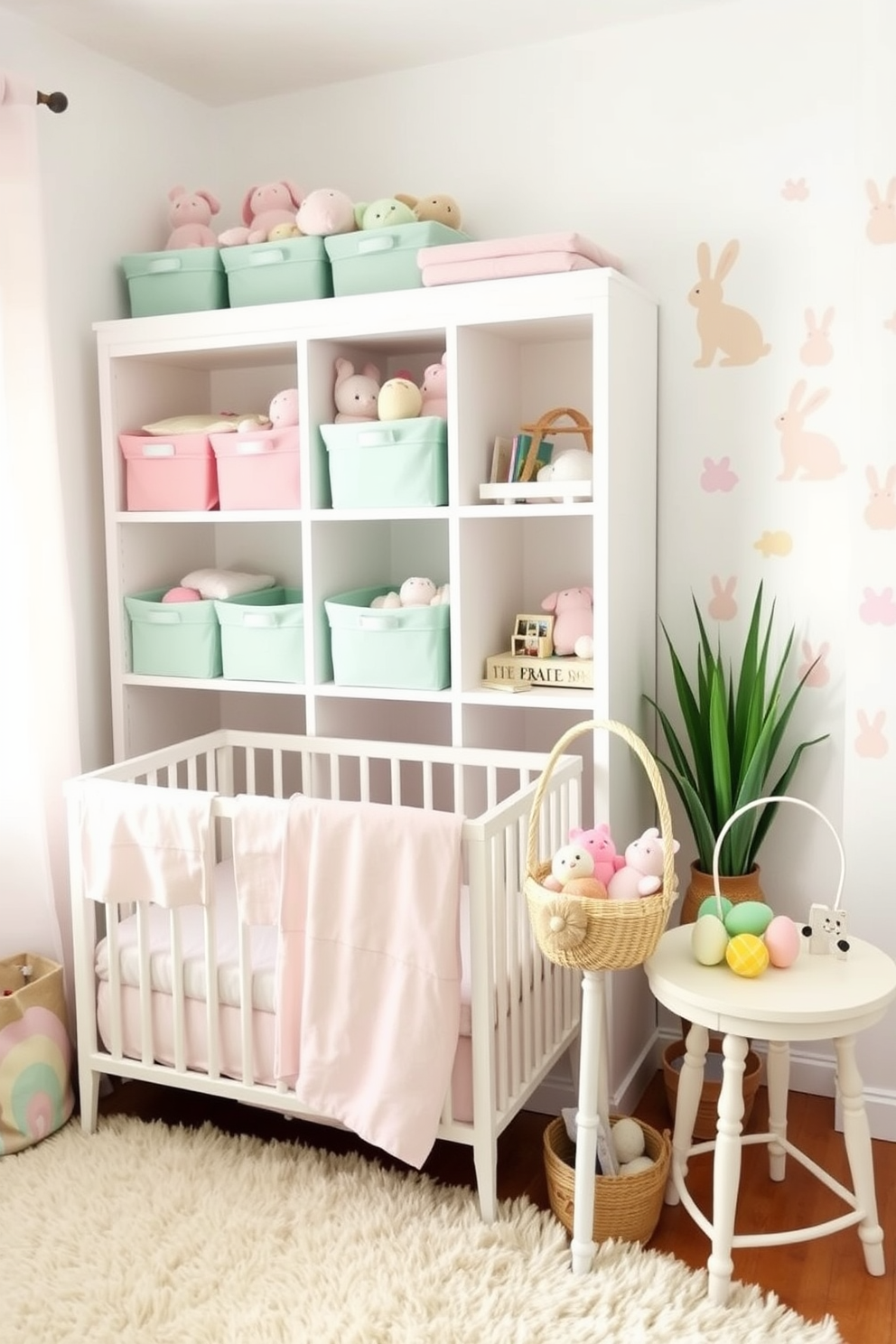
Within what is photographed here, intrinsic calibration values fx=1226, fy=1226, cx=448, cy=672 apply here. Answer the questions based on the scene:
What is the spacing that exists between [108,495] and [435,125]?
3.89ft

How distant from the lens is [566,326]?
2.58 metres

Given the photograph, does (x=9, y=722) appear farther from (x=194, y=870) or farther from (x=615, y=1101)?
(x=615, y=1101)

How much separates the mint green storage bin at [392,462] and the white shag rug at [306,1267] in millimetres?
1341

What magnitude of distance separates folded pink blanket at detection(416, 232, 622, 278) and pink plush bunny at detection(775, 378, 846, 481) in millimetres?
502

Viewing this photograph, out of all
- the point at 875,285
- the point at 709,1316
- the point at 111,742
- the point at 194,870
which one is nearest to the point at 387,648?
the point at 194,870

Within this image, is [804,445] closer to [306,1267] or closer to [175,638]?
[175,638]

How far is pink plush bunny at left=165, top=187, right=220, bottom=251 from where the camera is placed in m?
2.91

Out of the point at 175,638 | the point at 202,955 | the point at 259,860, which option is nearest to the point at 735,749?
the point at 259,860

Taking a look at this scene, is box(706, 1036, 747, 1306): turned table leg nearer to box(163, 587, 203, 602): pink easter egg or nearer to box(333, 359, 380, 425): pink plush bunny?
box(333, 359, 380, 425): pink plush bunny

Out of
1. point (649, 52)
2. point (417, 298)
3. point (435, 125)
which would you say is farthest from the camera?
point (435, 125)

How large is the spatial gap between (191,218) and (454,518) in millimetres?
1063

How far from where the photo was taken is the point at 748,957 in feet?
6.61

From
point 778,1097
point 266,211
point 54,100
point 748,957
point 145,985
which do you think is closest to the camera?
point 748,957

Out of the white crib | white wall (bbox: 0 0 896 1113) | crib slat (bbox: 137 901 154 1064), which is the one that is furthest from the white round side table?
crib slat (bbox: 137 901 154 1064)
